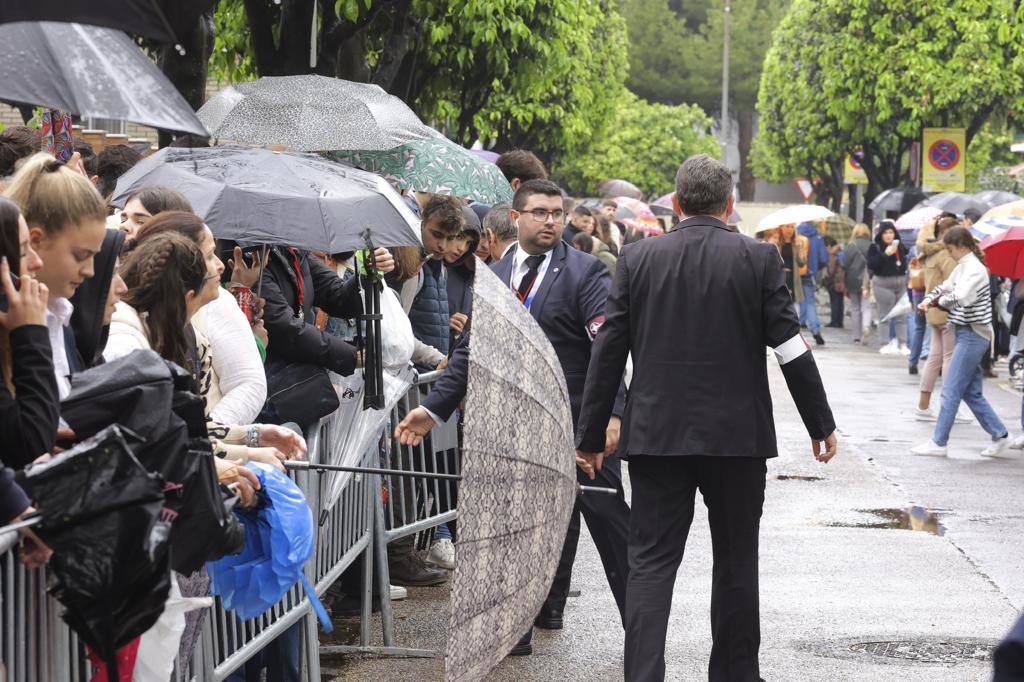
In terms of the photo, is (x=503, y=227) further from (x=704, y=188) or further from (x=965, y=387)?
(x=965, y=387)

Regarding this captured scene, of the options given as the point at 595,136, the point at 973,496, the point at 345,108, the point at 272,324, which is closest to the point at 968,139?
the point at 595,136

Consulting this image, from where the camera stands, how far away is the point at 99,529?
3.19 metres

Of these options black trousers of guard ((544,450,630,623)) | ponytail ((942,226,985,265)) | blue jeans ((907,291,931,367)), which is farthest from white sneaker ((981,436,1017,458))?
black trousers of guard ((544,450,630,623))

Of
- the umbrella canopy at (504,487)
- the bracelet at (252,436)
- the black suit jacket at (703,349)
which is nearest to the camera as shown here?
the umbrella canopy at (504,487)

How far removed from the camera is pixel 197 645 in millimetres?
4363

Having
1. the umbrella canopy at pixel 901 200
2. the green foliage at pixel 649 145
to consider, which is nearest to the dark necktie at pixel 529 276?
the umbrella canopy at pixel 901 200

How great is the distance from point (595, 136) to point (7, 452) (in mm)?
38721

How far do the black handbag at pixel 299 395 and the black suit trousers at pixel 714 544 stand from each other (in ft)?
3.95

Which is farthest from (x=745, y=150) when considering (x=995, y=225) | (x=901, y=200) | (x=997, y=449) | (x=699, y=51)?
(x=997, y=449)

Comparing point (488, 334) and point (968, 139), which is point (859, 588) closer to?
point (488, 334)

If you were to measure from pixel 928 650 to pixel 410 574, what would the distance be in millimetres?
2607

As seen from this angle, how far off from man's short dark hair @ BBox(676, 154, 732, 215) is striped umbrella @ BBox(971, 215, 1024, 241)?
30.5 ft

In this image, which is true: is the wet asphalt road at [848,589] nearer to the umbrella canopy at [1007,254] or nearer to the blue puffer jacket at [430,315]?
the blue puffer jacket at [430,315]

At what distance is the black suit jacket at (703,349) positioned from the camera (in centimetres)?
564
